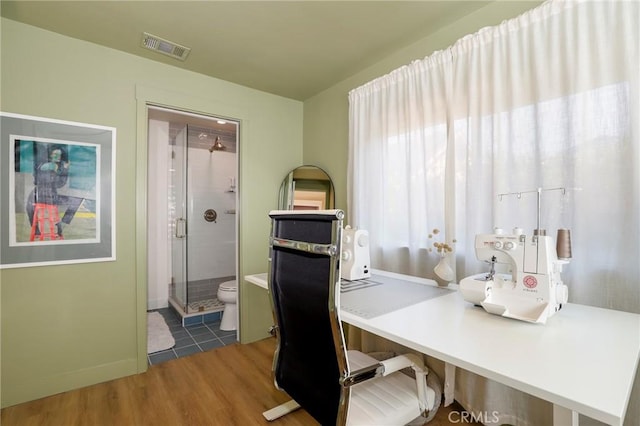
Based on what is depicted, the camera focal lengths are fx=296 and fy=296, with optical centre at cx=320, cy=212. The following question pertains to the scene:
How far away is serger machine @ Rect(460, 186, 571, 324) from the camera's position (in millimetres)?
1183

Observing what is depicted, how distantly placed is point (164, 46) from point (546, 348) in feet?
9.16

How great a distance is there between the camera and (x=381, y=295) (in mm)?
1580

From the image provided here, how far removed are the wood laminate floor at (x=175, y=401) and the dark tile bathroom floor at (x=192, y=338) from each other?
0.62 ft

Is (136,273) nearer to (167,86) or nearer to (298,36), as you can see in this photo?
(167,86)

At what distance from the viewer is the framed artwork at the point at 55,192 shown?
1.91m

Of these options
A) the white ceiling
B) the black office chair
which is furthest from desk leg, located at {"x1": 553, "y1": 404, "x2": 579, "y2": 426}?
the white ceiling

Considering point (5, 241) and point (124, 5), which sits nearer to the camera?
point (124, 5)

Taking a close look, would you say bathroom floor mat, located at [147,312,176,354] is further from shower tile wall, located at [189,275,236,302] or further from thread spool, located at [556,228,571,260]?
thread spool, located at [556,228,571,260]

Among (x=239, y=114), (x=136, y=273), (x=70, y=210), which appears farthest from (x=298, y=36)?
(x=136, y=273)

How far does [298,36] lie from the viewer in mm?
2061

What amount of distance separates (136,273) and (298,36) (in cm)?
216

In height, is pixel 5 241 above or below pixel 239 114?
below
